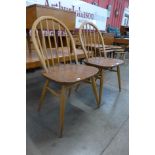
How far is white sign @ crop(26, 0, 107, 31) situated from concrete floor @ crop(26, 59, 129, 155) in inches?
75.3

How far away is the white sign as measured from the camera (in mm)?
3115

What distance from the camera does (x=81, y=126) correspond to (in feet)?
4.31

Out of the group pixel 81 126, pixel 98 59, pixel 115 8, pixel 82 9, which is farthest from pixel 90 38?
pixel 115 8

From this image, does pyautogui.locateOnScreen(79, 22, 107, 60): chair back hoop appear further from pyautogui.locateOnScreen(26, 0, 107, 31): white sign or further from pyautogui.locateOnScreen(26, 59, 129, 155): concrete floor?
pyautogui.locateOnScreen(26, 0, 107, 31): white sign

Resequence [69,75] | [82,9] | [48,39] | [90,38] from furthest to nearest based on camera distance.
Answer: [82,9] < [90,38] < [48,39] < [69,75]

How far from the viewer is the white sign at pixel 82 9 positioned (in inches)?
123

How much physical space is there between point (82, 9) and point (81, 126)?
3.16m

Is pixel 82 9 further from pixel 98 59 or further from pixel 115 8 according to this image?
pixel 98 59

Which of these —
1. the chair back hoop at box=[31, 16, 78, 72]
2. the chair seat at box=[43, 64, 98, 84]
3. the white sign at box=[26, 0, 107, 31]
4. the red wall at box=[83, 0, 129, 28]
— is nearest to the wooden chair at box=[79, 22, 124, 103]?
the chair back hoop at box=[31, 16, 78, 72]

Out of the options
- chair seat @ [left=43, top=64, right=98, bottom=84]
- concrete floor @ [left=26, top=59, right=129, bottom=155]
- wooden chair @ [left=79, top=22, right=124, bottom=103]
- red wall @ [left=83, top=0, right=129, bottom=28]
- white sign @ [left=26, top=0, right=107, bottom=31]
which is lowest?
concrete floor @ [left=26, top=59, right=129, bottom=155]

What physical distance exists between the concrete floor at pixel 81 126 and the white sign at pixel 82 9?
1.91 m

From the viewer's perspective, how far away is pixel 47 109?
1563 millimetres

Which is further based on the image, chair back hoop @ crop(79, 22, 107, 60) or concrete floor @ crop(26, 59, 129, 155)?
chair back hoop @ crop(79, 22, 107, 60)
